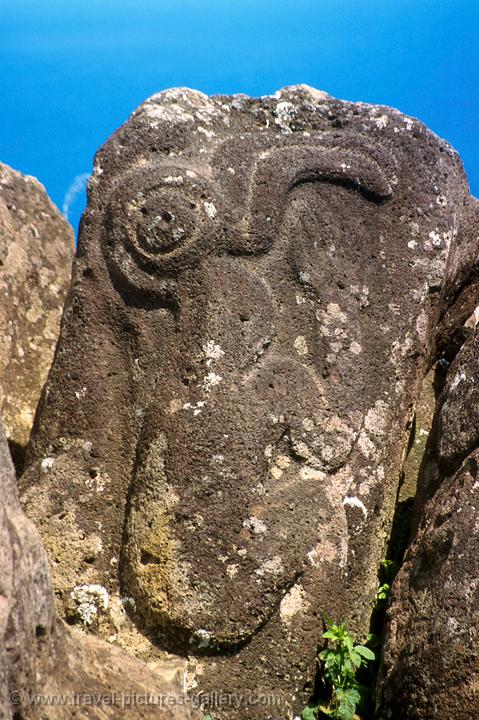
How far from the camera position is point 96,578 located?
263 centimetres

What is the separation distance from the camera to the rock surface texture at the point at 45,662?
68.3 inches

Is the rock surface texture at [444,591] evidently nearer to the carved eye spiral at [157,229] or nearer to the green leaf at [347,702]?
the green leaf at [347,702]

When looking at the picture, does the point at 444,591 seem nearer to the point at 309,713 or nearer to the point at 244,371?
the point at 309,713

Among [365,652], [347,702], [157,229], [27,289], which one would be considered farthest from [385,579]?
[27,289]

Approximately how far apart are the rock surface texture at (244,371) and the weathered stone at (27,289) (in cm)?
55

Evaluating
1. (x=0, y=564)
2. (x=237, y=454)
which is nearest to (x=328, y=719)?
(x=237, y=454)

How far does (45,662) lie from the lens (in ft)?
6.07

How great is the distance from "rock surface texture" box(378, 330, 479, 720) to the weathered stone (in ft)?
4.69

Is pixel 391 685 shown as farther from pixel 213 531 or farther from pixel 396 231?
pixel 396 231

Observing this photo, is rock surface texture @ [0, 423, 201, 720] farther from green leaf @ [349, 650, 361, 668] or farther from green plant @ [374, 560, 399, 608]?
green plant @ [374, 560, 399, 608]

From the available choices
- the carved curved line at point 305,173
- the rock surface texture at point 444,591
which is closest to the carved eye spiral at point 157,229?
the carved curved line at point 305,173

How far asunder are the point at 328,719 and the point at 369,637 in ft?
0.91

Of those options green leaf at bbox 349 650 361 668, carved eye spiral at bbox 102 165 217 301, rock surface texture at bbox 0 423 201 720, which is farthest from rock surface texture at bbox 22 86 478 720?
rock surface texture at bbox 0 423 201 720

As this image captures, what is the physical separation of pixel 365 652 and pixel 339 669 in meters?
0.08
